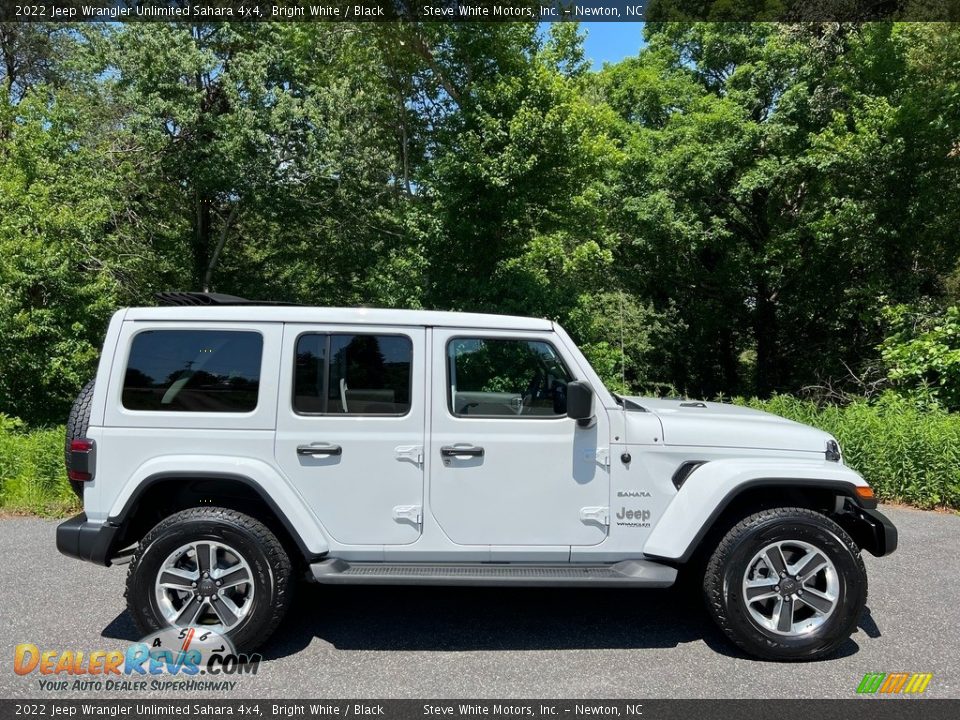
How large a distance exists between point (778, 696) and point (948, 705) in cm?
81

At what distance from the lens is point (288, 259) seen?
18.2m

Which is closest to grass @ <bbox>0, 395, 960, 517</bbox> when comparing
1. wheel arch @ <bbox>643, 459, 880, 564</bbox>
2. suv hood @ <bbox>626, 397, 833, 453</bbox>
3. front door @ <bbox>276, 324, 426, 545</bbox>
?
wheel arch @ <bbox>643, 459, 880, 564</bbox>

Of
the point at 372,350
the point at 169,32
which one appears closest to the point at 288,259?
the point at 169,32

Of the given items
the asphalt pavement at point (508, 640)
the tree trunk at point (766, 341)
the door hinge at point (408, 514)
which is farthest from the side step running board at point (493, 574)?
the tree trunk at point (766, 341)

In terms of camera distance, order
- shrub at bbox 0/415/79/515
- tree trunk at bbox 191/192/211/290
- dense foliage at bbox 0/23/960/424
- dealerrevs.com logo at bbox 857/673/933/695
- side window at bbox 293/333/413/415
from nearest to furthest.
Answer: dealerrevs.com logo at bbox 857/673/933/695 < side window at bbox 293/333/413/415 < shrub at bbox 0/415/79/515 < dense foliage at bbox 0/23/960/424 < tree trunk at bbox 191/192/211/290

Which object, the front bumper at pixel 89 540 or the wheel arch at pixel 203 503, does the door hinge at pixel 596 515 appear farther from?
the front bumper at pixel 89 540

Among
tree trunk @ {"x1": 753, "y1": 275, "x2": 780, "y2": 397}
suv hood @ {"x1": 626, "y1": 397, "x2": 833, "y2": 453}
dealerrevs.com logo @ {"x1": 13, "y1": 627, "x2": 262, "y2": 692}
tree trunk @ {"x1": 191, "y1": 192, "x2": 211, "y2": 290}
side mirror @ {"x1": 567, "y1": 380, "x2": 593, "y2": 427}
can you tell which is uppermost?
tree trunk @ {"x1": 191, "y1": 192, "x2": 211, "y2": 290}

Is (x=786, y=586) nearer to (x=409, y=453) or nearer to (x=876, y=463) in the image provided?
(x=409, y=453)

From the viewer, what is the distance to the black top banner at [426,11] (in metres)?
13.4

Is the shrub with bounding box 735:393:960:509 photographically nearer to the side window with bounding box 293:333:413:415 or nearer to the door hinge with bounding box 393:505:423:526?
the door hinge with bounding box 393:505:423:526

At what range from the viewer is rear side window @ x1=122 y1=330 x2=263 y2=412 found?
3852mm

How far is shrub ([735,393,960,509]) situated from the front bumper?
7.04 metres

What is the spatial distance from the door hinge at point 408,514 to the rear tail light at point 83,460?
1.74 metres

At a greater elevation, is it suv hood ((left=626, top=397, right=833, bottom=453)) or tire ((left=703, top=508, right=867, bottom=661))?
suv hood ((left=626, top=397, right=833, bottom=453))
